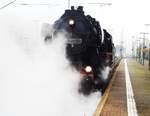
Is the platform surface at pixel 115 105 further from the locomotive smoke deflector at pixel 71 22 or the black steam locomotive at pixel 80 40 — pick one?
the locomotive smoke deflector at pixel 71 22

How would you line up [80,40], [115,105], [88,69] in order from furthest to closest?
[80,40] < [88,69] < [115,105]

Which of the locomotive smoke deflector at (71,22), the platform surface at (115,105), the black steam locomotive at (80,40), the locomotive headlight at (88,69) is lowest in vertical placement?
the platform surface at (115,105)

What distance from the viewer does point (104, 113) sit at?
474 inches

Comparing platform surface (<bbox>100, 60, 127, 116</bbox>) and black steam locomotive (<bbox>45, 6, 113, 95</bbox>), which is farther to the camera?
black steam locomotive (<bbox>45, 6, 113, 95</bbox>)

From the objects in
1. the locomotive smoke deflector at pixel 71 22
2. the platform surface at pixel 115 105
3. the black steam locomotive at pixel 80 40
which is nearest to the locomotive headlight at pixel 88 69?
the black steam locomotive at pixel 80 40

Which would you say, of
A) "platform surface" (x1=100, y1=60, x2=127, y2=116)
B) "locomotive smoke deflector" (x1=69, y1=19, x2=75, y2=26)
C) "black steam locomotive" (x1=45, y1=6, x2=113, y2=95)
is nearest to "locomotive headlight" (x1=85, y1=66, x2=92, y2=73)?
"black steam locomotive" (x1=45, y1=6, x2=113, y2=95)

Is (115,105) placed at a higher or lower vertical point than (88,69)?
lower

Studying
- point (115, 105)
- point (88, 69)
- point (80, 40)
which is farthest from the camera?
point (80, 40)

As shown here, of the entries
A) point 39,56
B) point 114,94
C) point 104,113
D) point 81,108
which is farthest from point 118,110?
point 114,94

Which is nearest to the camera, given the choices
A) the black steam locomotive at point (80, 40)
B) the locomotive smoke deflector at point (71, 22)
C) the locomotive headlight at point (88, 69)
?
the locomotive headlight at point (88, 69)

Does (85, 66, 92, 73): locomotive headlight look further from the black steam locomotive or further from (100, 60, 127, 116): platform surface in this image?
(100, 60, 127, 116): platform surface

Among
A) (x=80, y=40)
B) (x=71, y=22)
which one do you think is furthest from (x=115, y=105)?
(x=71, y=22)

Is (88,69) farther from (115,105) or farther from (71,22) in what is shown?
(71,22)

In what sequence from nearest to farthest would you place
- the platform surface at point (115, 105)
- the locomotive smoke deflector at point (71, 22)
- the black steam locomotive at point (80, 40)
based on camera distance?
1. the platform surface at point (115, 105)
2. the black steam locomotive at point (80, 40)
3. the locomotive smoke deflector at point (71, 22)
